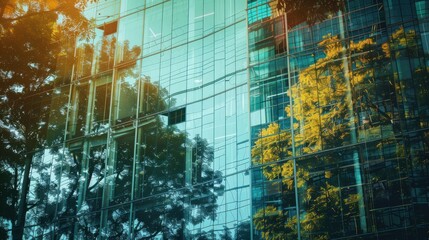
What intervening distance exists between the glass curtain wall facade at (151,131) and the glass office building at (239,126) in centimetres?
3

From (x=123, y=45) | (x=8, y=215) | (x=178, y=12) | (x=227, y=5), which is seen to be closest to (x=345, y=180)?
(x=227, y=5)

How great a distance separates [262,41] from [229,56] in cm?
92

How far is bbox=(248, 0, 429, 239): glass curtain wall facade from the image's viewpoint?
36.4 feet

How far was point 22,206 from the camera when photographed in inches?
674

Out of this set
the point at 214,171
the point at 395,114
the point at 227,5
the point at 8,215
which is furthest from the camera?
→ the point at 8,215

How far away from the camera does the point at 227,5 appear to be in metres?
15.0

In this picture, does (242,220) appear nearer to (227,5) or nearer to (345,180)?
(345,180)

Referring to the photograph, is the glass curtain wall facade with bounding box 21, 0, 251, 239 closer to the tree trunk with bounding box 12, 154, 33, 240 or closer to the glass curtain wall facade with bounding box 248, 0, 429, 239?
the tree trunk with bounding box 12, 154, 33, 240
